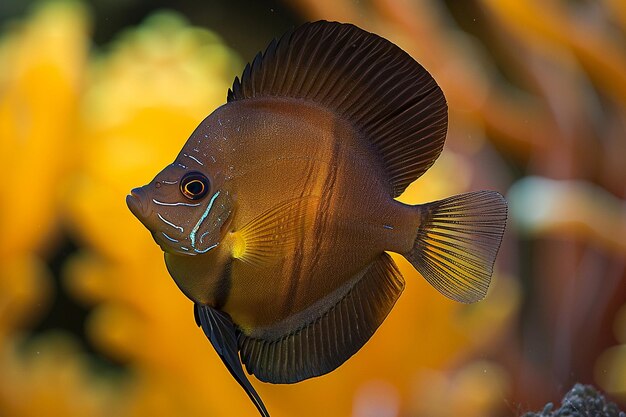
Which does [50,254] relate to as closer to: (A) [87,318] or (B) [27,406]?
(A) [87,318]

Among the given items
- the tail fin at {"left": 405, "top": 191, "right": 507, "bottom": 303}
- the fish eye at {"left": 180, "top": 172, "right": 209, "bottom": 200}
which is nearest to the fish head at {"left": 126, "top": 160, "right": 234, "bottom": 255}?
the fish eye at {"left": 180, "top": 172, "right": 209, "bottom": 200}

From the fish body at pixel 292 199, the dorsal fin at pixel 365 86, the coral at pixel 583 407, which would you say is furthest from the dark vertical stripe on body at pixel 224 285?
the coral at pixel 583 407

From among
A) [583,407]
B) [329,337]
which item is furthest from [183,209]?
[583,407]

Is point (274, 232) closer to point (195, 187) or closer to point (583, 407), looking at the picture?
point (195, 187)

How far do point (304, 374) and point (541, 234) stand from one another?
697 mm

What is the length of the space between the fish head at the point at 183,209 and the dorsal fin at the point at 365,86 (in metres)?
0.07


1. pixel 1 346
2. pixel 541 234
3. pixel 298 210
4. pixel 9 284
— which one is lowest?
pixel 1 346

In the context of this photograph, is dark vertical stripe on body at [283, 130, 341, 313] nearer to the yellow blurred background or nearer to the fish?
the fish

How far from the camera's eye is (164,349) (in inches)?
34.8

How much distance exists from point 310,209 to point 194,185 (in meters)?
0.08

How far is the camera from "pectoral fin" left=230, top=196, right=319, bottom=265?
1.44 feet

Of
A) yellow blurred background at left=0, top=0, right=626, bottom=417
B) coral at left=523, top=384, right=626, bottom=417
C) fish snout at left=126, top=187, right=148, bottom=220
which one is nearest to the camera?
fish snout at left=126, top=187, right=148, bottom=220

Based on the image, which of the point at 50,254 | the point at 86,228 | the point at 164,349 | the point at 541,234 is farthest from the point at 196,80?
the point at 541,234

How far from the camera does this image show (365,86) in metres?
0.48
